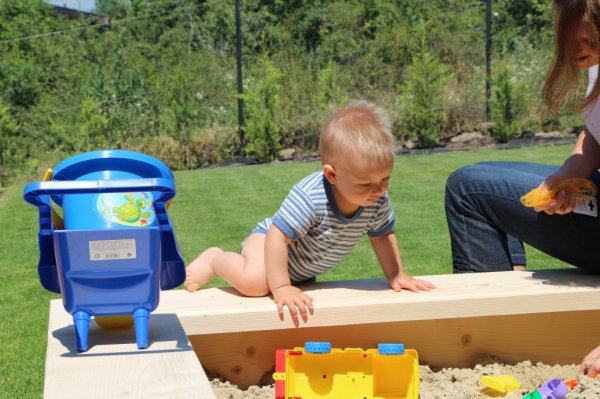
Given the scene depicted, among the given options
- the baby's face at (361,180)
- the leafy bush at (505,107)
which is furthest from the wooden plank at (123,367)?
the leafy bush at (505,107)

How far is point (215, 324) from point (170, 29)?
19265mm

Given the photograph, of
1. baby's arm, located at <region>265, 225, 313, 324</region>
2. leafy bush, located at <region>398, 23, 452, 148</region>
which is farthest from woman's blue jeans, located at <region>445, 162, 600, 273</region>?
leafy bush, located at <region>398, 23, 452, 148</region>

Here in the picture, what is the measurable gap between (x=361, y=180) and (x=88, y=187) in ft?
3.45

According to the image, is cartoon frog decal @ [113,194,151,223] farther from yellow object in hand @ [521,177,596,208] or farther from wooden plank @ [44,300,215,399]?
yellow object in hand @ [521,177,596,208]

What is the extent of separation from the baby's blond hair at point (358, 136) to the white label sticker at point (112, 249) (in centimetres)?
96

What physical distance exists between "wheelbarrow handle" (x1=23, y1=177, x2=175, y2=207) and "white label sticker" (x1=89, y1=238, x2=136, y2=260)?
113 mm

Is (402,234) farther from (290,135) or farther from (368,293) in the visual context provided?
(290,135)

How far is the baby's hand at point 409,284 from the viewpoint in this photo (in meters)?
2.76

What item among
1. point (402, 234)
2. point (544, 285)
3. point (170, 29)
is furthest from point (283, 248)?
point (170, 29)

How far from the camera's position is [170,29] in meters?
20.9

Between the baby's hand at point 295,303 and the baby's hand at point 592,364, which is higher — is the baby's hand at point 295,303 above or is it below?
above

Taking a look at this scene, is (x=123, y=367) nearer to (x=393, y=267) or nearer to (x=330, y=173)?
(x=330, y=173)

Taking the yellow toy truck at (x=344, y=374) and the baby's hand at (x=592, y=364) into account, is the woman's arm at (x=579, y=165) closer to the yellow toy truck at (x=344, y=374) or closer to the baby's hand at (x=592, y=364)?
the baby's hand at (x=592, y=364)

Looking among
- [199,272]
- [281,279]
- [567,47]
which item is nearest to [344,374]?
[281,279]
